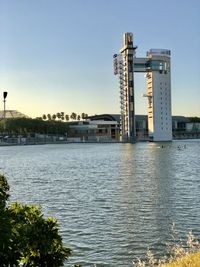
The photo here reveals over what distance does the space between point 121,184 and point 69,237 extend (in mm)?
30638

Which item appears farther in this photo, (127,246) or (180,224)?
(180,224)

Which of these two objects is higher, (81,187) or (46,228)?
(46,228)

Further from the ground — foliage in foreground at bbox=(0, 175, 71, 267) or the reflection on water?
foliage in foreground at bbox=(0, 175, 71, 267)

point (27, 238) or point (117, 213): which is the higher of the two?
point (27, 238)

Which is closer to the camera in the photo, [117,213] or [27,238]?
[27,238]

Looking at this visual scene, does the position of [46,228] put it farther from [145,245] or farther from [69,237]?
[69,237]

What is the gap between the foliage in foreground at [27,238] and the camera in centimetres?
959

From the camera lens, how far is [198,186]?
54812mm

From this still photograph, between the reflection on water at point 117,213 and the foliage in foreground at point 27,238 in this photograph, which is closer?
the foliage in foreground at point 27,238

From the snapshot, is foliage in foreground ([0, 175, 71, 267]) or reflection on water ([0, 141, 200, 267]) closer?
foliage in foreground ([0, 175, 71, 267])

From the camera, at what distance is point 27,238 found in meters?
10.1

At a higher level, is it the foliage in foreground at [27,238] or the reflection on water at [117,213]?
the foliage in foreground at [27,238]

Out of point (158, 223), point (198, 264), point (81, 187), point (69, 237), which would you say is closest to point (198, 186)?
point (81, 187)

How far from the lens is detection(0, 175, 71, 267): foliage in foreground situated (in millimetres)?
9586
